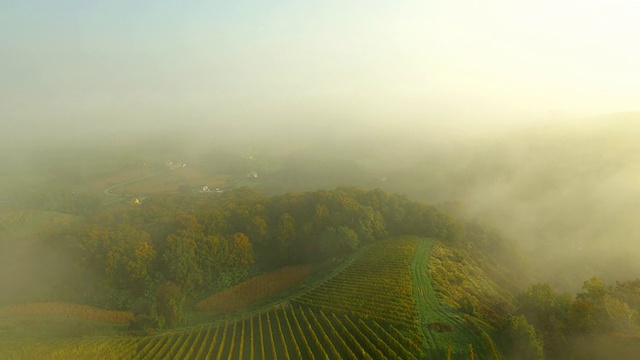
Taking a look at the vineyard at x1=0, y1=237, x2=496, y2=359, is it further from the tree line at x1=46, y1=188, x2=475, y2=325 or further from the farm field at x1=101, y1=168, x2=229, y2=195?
the farm field at x1=101, y1=168, x2=229, y2=195

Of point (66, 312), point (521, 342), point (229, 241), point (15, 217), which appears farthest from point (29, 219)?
point (521, 342)

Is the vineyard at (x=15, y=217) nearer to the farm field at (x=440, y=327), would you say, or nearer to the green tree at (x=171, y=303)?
the green tree at (x=171, y=303)

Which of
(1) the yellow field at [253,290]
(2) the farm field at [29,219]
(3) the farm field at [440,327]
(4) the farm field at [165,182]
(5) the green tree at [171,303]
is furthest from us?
(4) the farm field at [165,182]

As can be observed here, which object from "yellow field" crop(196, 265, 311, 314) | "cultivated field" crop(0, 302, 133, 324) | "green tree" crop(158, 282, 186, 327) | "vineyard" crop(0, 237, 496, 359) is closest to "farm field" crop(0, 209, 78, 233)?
"cultivated field" crop(0, 302, 133, 324)

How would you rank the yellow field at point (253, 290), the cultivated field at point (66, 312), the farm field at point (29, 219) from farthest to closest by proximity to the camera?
the farm field at point (29, 219)
the yellow field at point (253, 290)
the cultivated field at point (66, 312)

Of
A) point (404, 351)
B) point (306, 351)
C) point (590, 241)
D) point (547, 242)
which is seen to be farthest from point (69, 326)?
point (590, 241)

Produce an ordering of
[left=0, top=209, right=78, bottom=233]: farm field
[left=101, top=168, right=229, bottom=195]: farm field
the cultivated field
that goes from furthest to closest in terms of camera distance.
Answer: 1. [left=101, top=168, right=229, bottom=195]: farm field
2. [left=0, top=209, right=78, bottom=233]: farm field
3. the cultivated field

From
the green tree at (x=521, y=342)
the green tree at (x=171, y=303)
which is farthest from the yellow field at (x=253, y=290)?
the green tree at (x=521, y=342)

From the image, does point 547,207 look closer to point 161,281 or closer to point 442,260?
point 442,260

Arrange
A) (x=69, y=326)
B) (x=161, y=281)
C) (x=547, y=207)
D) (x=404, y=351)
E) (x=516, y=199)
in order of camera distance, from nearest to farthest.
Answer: (x=404, y=351), (x=69, y=326), (x=161, y=281), (x=547, y=207), (x=516, y=199)
